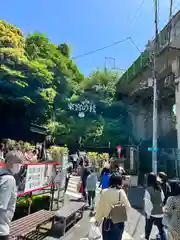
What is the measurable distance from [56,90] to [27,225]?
65.3 ft

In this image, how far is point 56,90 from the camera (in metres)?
23.1

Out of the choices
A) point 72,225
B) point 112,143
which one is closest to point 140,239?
point 72,225

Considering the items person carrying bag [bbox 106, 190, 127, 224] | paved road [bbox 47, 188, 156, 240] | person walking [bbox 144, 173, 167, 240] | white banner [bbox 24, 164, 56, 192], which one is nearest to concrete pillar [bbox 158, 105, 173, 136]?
paved road [bbox 47, 188, 156, 240]

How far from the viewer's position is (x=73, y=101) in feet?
82.0

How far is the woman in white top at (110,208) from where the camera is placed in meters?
3.23

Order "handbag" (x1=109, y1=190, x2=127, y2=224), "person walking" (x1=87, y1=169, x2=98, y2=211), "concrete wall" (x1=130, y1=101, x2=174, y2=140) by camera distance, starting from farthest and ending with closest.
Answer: "concrete wall" (x1=130, y1=101, x2=174, y2=140)
"person walking" (x1=87, y1=169, x2=98, y2=211)
"handbag" (x1=109, y1=190, x2=127, y2=224)

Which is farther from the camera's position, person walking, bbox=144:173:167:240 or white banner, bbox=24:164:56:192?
white banner, bbox=24:164:56:192

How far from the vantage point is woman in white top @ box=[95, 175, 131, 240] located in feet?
10.6

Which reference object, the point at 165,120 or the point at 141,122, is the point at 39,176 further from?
the point at 141,122

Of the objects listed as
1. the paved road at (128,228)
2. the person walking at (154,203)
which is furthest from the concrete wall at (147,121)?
the person walking at (154,203)

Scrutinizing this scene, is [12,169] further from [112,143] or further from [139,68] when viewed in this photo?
[112,143]

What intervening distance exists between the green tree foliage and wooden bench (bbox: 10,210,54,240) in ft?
44.3

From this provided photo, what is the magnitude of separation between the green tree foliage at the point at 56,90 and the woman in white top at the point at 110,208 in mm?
14813

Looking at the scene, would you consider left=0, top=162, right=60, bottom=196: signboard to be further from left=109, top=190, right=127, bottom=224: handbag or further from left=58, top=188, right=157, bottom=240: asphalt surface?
left=109, top=190, right=127, bottom=224: handbag
